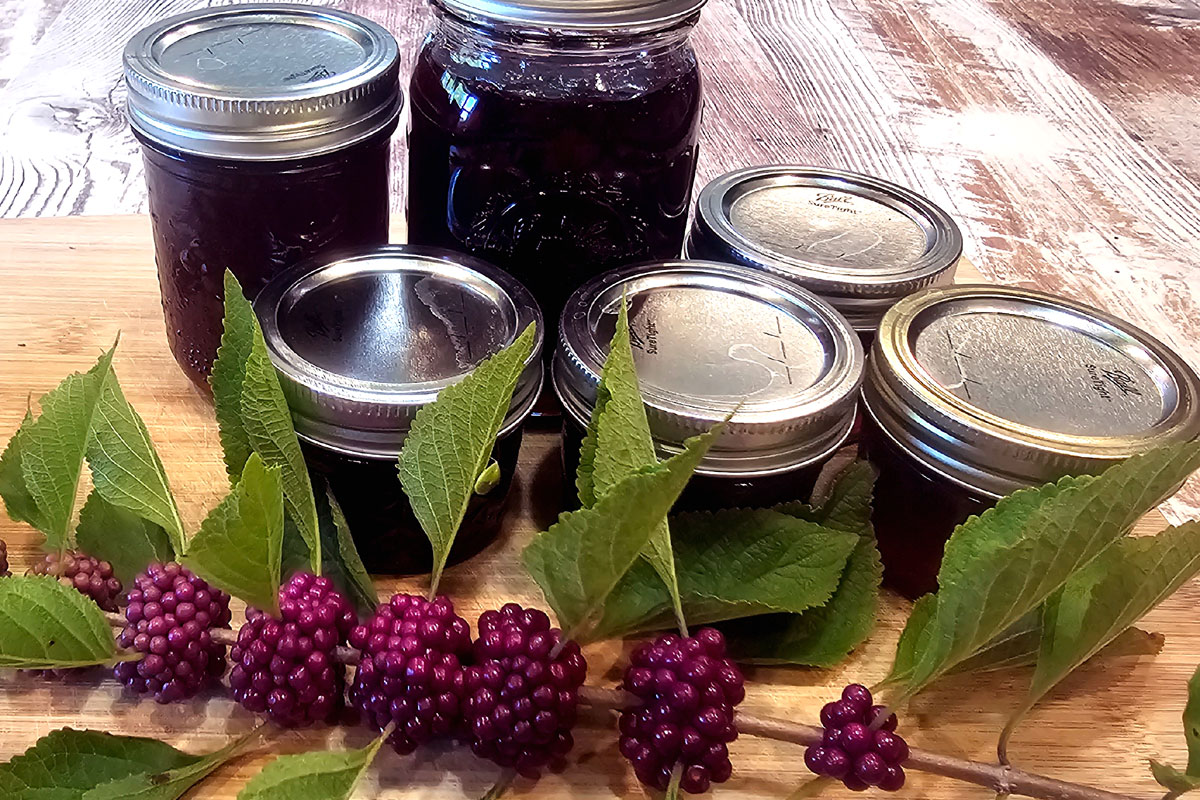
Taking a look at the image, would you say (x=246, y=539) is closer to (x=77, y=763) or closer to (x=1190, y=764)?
(x=77, y=763)

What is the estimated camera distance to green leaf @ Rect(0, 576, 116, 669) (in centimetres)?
44

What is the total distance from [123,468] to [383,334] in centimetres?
15

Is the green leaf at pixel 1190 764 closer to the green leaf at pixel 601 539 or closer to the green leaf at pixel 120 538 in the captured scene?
the green leaf at pixel 601 539

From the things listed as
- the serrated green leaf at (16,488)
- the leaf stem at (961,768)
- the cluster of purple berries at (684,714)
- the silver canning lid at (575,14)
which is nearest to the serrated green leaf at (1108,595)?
the leaf stem at (961,768)

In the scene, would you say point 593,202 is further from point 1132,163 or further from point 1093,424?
point 1132,163

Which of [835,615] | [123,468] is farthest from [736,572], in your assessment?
[123,468]

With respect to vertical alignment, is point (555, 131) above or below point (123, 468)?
above

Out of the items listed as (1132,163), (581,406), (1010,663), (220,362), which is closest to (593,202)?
(581,406)

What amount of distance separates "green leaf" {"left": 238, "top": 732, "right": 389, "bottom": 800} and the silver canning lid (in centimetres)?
37

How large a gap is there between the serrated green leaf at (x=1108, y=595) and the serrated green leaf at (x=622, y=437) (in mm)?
162

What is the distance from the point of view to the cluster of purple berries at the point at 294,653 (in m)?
0.46

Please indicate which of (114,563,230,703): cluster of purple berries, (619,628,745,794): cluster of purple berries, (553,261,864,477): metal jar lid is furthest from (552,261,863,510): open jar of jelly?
(114,563,230,703): cluster of purple berries

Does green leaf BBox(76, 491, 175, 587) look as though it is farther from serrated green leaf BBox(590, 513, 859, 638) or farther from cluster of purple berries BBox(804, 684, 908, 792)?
cluster of purple berries BBox(804, 684, 908, 792)

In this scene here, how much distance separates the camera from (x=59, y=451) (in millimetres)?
511
